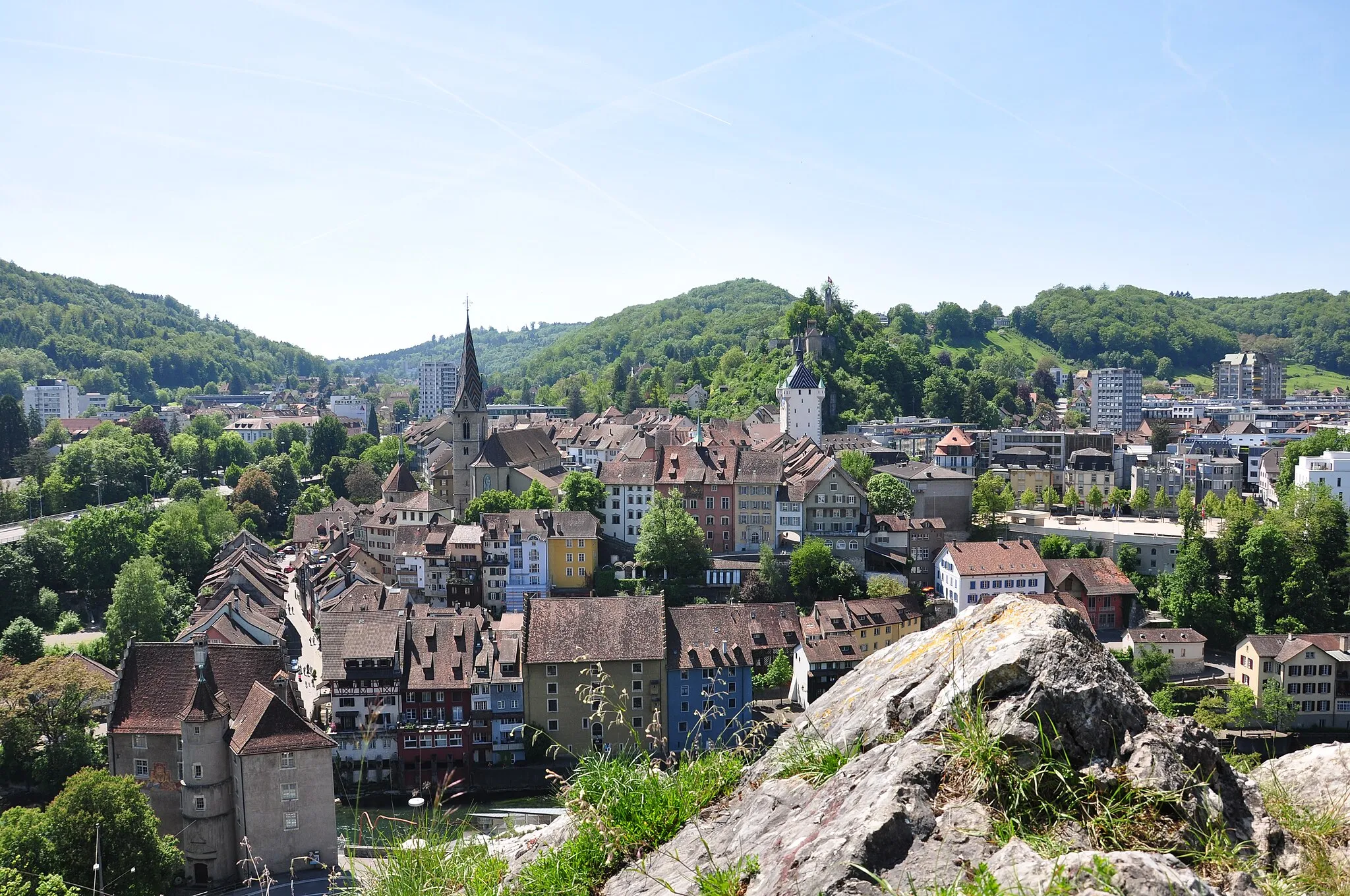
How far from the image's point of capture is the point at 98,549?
194 ft

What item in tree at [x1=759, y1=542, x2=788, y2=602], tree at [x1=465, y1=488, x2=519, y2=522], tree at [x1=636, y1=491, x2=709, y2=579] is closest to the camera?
tree at [x1=759, y1=542, x2=788, y2=602]

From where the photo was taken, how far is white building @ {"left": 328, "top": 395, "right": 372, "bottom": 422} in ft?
500

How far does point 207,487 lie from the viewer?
3681 inches

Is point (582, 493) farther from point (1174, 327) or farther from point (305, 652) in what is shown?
point (1174, 327)

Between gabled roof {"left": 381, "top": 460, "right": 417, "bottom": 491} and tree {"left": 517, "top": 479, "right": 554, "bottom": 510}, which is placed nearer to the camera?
tree {"left": 517, "top": 479, "right": 554, "bottom": 510}

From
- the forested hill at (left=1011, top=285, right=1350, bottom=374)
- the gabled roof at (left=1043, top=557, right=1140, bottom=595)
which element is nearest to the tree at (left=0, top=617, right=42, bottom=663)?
the gabled roof at (left=1043, top=557, right=1140, bottom=595)

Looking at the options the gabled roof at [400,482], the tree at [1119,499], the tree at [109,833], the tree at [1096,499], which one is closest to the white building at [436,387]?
the gabled roof at [400,482]

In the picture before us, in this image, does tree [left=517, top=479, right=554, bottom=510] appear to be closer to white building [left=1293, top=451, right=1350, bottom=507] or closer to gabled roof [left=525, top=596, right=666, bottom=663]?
gabled roof [left=525, top=596, right=666, bottom=663]

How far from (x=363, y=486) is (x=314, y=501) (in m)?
3.87

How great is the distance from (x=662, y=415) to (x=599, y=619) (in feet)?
199

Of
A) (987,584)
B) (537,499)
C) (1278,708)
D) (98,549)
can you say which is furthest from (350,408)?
(1278,708)

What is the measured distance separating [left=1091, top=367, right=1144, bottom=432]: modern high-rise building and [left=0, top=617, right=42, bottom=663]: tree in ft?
353

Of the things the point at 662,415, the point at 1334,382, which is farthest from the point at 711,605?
the point at 1334,382

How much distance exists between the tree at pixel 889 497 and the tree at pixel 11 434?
74.2 metres
